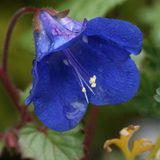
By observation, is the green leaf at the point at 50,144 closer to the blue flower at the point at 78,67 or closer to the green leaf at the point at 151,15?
the blue flower at the point at 78,67

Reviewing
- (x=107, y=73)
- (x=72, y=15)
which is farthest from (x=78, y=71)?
(x=72, y=15)

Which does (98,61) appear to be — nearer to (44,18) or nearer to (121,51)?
(121,51)

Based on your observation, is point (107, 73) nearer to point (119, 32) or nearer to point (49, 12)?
point (119, 32)

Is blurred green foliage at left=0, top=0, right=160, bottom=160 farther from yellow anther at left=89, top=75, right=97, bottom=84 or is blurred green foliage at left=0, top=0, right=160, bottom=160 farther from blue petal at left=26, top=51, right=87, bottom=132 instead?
yellow anther at left=89, top=75, right=97, bottom=84

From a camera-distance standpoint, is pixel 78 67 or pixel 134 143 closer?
pixel 134 143

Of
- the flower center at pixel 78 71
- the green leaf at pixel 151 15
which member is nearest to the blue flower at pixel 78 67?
the flower center at pixel 78 71

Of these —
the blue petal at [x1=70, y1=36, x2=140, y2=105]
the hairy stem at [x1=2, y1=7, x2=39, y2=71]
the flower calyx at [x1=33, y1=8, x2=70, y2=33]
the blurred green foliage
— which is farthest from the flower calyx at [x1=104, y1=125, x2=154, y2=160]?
the blurred green foliage
